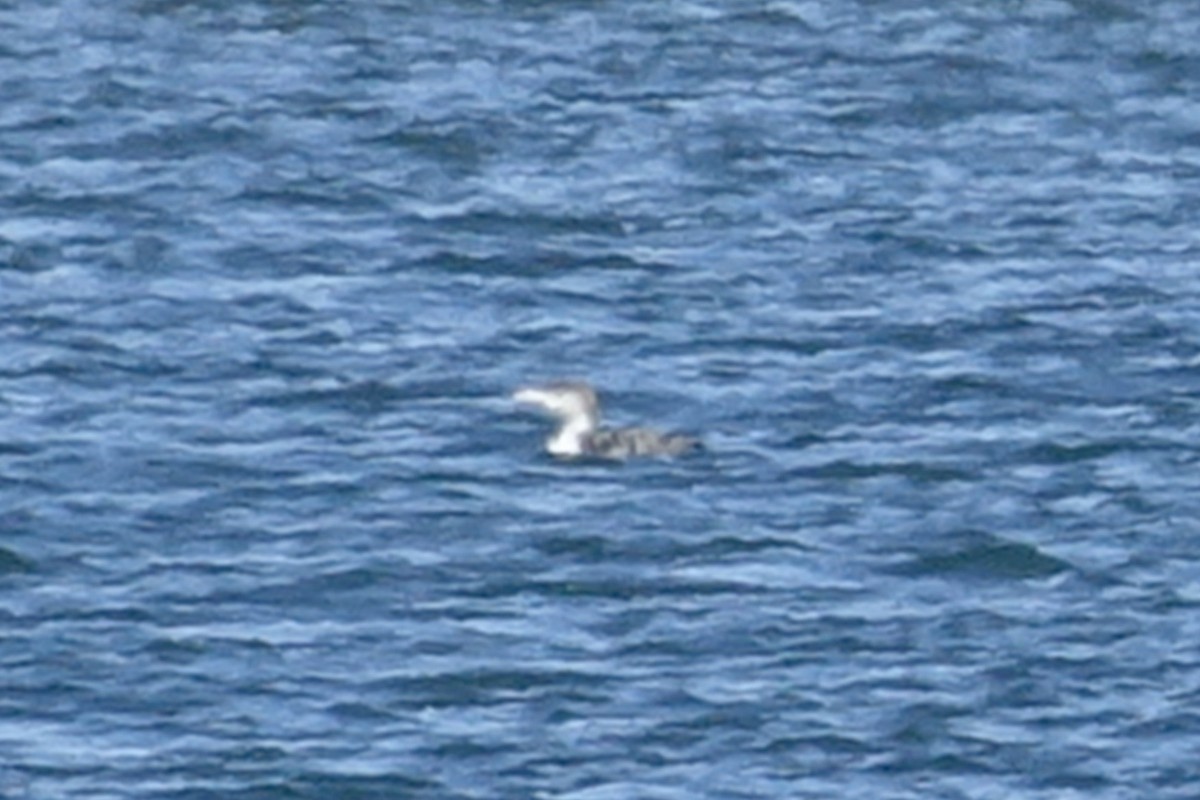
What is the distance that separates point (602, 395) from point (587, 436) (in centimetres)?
127

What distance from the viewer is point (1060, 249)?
1323 inches

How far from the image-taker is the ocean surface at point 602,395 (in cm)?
2544

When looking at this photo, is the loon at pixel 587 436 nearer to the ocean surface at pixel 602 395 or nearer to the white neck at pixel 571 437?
the white neck at pixel 571 437

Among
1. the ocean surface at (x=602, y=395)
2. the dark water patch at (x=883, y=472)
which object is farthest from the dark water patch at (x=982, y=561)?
the dark water patch at (x=883, y=472)

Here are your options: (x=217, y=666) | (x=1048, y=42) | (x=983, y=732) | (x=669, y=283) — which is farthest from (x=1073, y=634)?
(x=1048, y=42)

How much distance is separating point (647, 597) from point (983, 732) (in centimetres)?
255

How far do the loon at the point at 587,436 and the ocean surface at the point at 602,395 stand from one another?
14 cm

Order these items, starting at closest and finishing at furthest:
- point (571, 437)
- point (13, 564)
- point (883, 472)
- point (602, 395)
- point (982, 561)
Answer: point (13, 564) < point (982, 561) < point (883, 472) < point (571, 437) < point (602, 395)

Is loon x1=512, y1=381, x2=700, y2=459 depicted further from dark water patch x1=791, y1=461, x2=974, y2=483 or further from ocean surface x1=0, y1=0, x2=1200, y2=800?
dark water patch x1=791, y1=461, x2=974, y2=483

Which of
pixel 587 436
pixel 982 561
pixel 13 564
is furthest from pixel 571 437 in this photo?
pixel 13 564

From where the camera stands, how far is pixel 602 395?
30.8 m

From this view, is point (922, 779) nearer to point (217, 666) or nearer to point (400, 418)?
point (217, 666)

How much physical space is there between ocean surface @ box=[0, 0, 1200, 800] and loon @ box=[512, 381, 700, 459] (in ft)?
0.47

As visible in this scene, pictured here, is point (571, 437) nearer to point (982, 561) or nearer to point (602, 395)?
point (602, 395)
